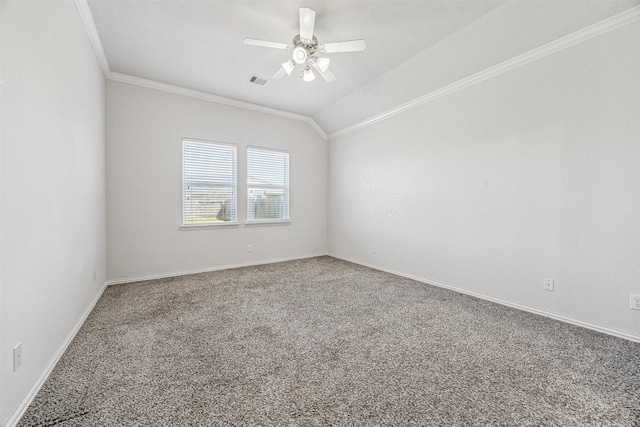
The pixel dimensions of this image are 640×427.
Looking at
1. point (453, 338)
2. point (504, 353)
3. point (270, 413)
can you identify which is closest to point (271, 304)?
point (270, 413)

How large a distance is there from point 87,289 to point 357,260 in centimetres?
387

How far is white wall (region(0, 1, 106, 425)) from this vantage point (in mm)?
1305

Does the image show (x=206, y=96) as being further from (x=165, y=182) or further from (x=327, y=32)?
(x=327, y=32)

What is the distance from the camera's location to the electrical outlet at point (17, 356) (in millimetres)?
1338

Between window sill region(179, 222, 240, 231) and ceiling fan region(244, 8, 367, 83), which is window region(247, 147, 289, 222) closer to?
window sill region(179, 222, 240, 231)

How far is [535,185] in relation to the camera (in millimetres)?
2727

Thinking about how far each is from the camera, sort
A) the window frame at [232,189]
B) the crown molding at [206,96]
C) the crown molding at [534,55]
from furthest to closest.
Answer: the window frame at [232,189], the crown molding at [206,96], the crown molding at [534,55]

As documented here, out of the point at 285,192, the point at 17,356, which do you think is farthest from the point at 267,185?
the point at 17,356

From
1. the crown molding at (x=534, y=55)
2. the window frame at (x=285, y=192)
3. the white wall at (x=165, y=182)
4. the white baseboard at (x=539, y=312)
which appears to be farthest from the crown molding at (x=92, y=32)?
the white baseboard at (x=539, y=312)

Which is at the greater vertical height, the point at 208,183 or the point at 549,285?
the point at 208,183

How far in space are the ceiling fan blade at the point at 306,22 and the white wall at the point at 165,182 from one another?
2537 mm

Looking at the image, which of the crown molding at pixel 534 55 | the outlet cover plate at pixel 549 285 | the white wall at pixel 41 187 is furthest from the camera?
the outlet cover plate at pixel 549 285

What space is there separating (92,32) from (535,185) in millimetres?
4766

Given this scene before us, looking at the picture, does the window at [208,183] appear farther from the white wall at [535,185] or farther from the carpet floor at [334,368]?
the white wall at [535,185]
